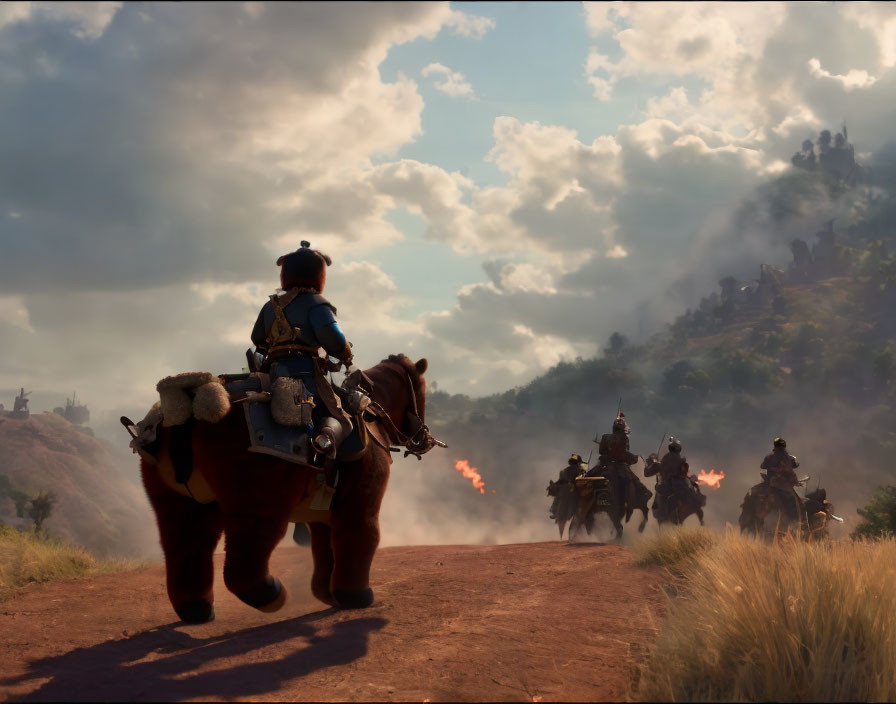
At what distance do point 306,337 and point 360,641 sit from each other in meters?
2.72

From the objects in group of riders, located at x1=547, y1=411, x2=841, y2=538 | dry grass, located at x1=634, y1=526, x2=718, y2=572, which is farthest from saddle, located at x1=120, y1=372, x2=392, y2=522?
group of riders, located at x1=547, y1=411, x2=841, y2=538

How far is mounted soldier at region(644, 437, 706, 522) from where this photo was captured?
16.0 meters

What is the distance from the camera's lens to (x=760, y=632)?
4914 millimetres

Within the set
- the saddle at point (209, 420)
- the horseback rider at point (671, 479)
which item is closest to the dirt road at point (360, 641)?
the saddle at point (209, 420)

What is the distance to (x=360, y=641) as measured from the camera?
249 inches

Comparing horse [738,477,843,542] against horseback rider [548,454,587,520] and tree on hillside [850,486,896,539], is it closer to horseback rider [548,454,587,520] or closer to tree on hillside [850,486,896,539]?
tree on hillside [850,486,896,539]

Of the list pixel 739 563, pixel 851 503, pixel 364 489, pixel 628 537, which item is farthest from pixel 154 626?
pixel 851 503

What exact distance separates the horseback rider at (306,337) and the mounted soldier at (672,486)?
34.5 feet

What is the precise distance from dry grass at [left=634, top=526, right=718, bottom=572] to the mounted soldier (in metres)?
5.32

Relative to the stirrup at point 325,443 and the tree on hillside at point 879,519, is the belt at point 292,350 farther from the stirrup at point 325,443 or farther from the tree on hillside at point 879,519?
the tree on hillside at point 879,519

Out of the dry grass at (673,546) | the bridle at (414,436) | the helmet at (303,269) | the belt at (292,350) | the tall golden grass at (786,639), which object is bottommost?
the tall golden grass at (786,639)

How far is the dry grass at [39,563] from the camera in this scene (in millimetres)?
10113

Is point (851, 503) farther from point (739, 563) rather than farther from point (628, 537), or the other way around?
point (739, 563)

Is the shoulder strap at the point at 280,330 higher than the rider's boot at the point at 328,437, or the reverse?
the shoulder strap at the point at 280,330
